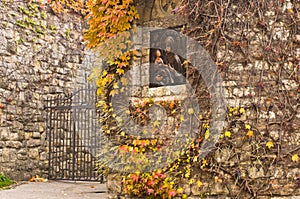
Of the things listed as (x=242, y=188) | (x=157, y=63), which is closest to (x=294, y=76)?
(x=242, y=188)

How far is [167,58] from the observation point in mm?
6312

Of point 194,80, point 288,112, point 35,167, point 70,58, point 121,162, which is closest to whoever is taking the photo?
point 288,112

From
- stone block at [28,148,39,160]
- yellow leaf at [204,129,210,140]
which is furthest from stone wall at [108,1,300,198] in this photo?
stone block at [28,148,39,160]

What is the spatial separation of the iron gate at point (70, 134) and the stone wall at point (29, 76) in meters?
0.19

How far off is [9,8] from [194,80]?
4.32 meters

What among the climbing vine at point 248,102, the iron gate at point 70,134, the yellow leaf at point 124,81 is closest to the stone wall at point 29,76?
the iron gate at point 70,134

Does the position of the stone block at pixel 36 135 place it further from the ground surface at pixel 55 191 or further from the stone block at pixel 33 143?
the ground surface at pixel 55 191

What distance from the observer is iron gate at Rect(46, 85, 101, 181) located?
30.5ft

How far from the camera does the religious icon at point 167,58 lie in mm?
6109

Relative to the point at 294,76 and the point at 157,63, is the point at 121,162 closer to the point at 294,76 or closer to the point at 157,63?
the point at 157,63

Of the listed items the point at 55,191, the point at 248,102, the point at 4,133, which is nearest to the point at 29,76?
the point at 4,133

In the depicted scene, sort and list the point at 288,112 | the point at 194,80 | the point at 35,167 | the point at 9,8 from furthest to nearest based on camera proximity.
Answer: the point at 35,167 → the point at 9,8 → the point at 194,80 → the point at 288,112

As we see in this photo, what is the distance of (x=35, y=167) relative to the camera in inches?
359

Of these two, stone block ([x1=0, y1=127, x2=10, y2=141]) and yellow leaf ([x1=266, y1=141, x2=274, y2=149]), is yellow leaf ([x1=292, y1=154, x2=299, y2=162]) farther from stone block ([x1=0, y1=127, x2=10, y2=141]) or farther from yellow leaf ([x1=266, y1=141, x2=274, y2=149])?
stone block ([x1=0, y1=127, x2=10, y2=141])
